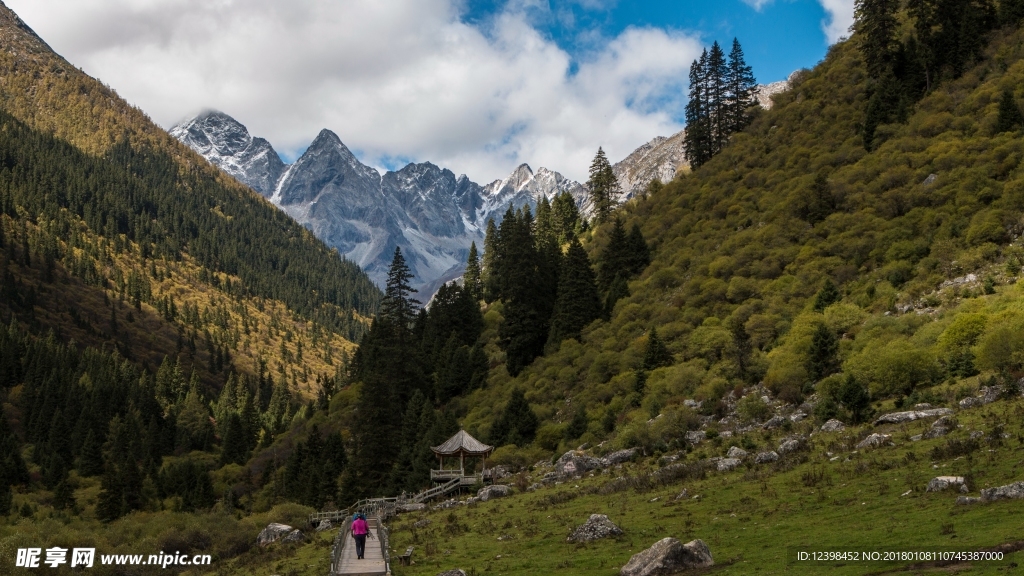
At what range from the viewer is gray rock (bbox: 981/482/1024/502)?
1833 cm

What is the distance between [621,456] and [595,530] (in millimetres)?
19517

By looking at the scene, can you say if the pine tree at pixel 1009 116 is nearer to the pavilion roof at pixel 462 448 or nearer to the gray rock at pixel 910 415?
the gray rock at pixel 910 415

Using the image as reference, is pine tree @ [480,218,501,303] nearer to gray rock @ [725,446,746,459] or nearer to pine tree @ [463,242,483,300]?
pine tree @ [463,242,483,300]

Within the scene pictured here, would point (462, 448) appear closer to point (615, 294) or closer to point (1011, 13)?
point (615, 294)

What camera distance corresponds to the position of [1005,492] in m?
18.5

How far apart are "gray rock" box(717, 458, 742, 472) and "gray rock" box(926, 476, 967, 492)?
11.5 m

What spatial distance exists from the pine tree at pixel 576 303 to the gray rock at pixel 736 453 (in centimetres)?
4045

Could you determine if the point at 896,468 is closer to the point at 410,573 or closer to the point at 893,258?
the point at 410,573

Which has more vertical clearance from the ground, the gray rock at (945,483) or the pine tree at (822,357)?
the pine tree at (822,357)

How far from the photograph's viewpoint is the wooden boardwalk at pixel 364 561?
25.3 meters

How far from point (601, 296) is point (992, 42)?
157ft

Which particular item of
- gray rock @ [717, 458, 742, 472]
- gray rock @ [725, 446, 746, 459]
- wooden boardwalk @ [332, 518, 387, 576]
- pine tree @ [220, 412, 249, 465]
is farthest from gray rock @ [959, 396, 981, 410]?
pine tree @ [220, 412, 249, 465]

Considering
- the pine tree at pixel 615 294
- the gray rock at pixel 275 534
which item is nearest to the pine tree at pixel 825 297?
the pine tree at pixel 615 294

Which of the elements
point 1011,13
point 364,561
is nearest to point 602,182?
point 1011,13
